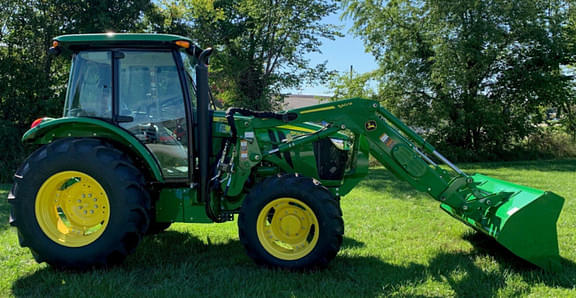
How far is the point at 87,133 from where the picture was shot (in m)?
4.21

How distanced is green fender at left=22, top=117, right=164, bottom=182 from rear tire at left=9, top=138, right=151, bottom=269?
169 millimetres

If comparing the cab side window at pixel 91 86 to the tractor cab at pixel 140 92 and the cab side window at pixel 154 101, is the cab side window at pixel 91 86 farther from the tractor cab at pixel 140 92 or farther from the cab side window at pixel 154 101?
the cab side window at pixel 154 101

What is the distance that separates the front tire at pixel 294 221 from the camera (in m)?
3.83

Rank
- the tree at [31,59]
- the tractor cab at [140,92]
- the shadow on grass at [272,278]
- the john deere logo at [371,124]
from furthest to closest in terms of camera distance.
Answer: the tree at [31,59]
the john deere logo at [371,124]
the tractor cab at [140,92]
the shadow on grass at [272,278]

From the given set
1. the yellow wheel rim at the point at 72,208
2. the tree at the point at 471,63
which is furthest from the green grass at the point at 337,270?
the tree at the point at 471,63

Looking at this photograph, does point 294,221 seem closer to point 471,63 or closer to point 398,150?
point 398,150

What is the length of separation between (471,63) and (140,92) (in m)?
15.4

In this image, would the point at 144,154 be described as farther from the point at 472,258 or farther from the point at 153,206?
the point at 472,258

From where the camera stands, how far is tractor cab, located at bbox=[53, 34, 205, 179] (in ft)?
13.8

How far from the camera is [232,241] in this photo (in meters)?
5.14

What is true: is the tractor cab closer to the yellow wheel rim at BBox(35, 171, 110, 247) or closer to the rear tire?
the rear tire

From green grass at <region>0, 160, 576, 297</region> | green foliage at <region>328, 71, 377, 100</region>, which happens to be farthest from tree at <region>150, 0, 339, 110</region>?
green grass at <region>0, 160, 576, 297</region>

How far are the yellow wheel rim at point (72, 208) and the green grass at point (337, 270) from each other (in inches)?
13.8

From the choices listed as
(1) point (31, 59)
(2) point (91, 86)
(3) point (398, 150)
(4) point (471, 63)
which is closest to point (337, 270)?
(3) point (398, 150)
